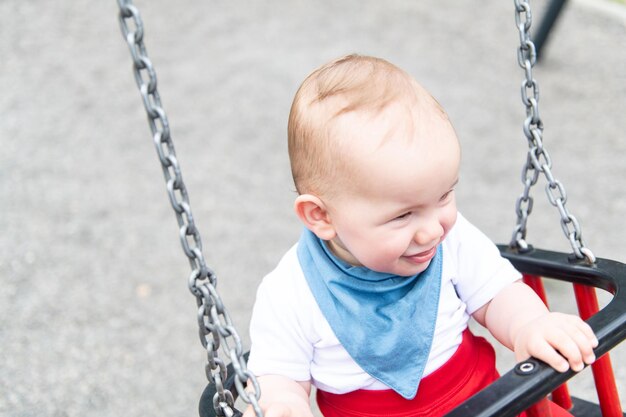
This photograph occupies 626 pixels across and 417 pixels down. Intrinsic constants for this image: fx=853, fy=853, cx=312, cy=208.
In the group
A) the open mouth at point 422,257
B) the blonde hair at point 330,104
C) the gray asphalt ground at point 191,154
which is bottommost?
the gray asphalt ground at point 191,154

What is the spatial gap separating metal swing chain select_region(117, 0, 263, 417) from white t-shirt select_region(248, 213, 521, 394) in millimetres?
196

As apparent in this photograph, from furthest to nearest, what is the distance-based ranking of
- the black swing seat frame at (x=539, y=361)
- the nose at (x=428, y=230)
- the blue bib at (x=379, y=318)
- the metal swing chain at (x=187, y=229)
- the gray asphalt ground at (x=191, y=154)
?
1. the gray asphalt ground at (x=191, y=154)
2. the blue bib at (x=379, y=318)
3. the nose at (x=428, y=230)
4. the black swing seat frame at (x=539, y=361)
5. the metal swing chain at (x=187, y=229)

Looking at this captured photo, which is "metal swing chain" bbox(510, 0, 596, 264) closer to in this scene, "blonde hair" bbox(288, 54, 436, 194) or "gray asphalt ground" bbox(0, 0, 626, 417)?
"blonde hair" bbox(288, 54, 436, 194)

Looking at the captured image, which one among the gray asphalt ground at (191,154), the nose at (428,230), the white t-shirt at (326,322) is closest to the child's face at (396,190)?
the nose at (428,230)

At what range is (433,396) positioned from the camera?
1.39m

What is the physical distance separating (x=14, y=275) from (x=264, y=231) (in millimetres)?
837

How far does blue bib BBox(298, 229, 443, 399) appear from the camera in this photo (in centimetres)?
134

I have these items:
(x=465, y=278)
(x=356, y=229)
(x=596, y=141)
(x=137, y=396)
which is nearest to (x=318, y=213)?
(x=356, y=229)

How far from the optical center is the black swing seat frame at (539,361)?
43.8 inches

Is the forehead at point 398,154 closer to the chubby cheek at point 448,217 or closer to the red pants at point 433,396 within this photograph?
the chubby cheek at point 448,217

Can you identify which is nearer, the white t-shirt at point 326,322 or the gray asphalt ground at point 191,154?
the white t-shirt at point 326,322

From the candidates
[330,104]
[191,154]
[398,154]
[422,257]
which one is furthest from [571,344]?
[191,154]

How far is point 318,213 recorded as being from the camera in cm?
128

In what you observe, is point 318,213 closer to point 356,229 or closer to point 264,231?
point 356,229
